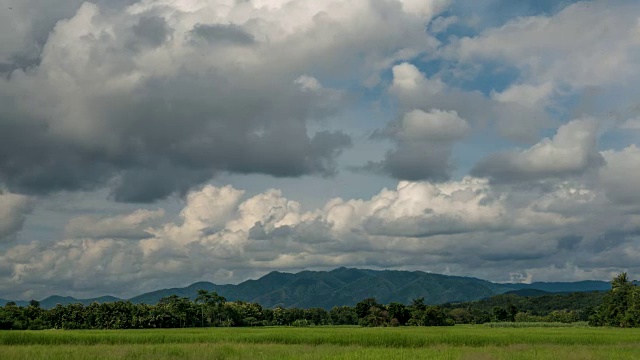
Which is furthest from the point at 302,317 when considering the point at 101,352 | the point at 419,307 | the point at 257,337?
the point at 101,352

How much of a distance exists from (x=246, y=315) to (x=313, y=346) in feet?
252

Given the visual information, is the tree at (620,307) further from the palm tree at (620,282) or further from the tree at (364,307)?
the tree at (364,307)

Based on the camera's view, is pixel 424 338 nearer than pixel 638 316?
Yes

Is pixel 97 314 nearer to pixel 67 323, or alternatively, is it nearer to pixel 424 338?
pixel 67 323

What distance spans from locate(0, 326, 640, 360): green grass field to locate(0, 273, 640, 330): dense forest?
1682 inches

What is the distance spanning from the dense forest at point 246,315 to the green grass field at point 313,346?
42.7m

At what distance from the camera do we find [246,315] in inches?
4680

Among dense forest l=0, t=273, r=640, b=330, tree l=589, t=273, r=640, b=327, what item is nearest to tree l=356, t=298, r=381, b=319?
dense forest l=0, t=273, r=640, b=330

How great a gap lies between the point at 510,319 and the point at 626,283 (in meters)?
28.9

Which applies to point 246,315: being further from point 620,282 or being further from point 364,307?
point 620,282

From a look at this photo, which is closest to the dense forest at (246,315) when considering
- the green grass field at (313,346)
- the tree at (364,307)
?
the tree at (364,307)

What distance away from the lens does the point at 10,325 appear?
81750mm

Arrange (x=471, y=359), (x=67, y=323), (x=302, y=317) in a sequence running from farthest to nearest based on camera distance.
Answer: (x=302, y=317), (x=67, y=323), (x=471, y=359)

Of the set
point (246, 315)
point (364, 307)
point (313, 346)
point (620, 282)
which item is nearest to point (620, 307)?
point (620, 282)
